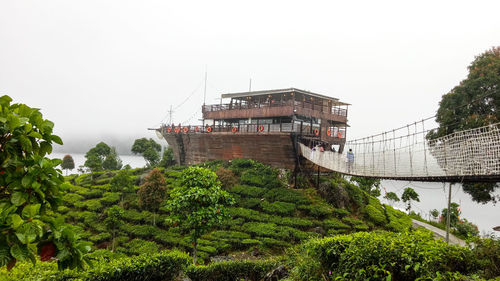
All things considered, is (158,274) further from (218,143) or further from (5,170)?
(218,143)

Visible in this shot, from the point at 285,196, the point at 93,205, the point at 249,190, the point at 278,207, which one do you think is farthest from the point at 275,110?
the point at 93,205

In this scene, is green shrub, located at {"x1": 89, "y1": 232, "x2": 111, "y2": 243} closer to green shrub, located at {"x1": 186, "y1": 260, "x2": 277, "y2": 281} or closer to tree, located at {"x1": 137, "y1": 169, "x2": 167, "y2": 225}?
tree, located at {"x1": 137, "y1": 169, "x2": 167, "y2": 225}

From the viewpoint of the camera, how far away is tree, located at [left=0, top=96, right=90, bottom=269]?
190 cm

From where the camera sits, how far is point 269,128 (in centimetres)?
1789

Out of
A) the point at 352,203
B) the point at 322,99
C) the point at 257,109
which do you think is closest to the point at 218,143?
the point at 257,109

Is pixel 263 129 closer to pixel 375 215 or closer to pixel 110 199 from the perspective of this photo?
pixel 375 215

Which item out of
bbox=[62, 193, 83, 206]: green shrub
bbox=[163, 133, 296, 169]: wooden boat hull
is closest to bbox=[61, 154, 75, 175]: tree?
bbox=[163, 133, 296, 169]: wooden boat hull

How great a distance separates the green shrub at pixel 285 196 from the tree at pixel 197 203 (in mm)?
5592

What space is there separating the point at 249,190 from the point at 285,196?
6.83ft

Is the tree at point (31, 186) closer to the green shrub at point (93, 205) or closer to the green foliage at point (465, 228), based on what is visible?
the green shrub at point (93, 205)

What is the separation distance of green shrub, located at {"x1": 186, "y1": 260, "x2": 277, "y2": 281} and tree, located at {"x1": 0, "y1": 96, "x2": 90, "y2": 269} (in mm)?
5392

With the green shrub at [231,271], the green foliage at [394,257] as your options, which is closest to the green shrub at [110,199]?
the green shrub at [231,271]

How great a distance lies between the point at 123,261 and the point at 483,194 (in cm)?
1505

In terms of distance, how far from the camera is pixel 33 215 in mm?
1836
